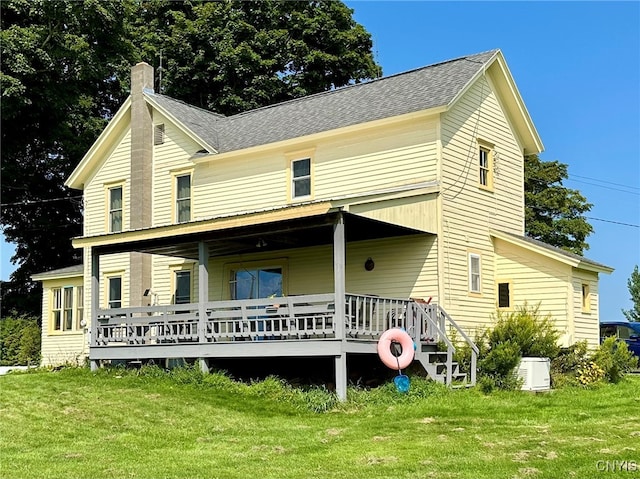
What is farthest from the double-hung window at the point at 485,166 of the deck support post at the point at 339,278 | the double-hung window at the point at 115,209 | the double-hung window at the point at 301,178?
the double-hung window at the point at 115,209

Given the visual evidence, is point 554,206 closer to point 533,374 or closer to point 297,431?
point 533,374

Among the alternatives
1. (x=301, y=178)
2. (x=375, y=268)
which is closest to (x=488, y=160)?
(x=375, y=268)

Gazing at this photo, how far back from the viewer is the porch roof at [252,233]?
16656mm

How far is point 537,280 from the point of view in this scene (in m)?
20.4

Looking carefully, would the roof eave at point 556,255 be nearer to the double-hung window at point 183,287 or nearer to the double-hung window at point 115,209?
the double-hung window at point 183,287

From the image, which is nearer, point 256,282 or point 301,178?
point 301,178

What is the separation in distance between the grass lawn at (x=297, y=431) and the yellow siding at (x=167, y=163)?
7609 millimetres

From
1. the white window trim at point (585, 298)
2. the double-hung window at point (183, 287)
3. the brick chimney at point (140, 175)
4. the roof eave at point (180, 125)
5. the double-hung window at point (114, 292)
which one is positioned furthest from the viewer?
the double-hung window at point (114, 292)

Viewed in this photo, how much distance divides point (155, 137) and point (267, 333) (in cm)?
1067

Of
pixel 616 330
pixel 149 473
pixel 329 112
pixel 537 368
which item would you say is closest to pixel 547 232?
pixel 616 330

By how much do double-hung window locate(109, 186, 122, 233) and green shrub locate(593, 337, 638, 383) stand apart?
1478cm

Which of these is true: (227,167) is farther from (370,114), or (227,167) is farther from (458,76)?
(458,76)

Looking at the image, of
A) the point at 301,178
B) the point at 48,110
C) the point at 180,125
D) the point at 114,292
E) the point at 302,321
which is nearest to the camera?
the point at 302,321

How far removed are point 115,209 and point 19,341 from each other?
972 cm
